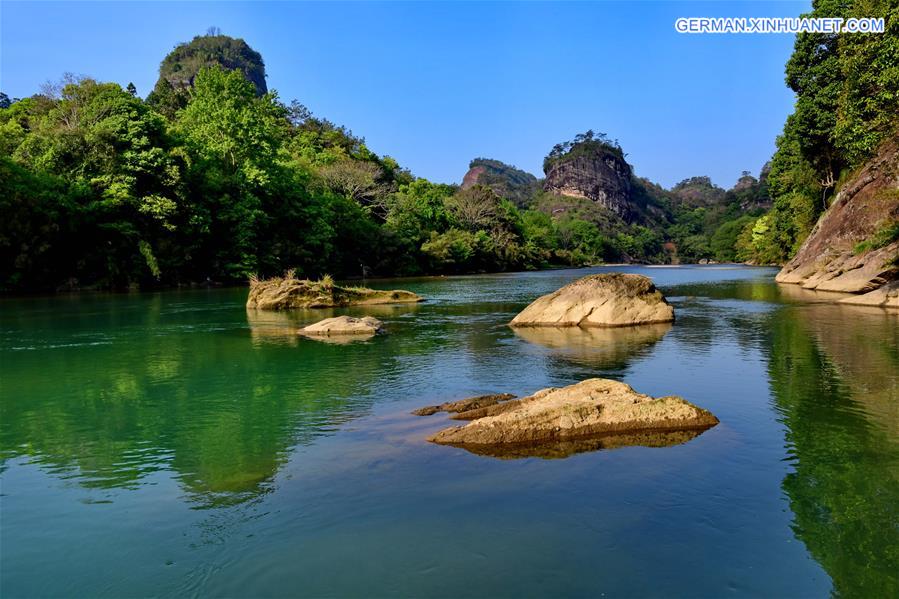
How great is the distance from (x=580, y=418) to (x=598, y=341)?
10.2 metres

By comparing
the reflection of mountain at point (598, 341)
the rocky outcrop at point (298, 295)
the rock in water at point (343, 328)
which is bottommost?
the reflection of mountain at point (598, 341)

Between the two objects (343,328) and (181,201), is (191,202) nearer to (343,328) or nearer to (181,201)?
(181,201)

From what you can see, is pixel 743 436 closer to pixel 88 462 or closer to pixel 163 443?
pixel 163 443

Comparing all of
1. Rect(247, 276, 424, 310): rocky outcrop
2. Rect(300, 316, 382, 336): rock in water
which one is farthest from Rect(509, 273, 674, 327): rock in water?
Rect(247, 276, 424, 310): rocky outcrop

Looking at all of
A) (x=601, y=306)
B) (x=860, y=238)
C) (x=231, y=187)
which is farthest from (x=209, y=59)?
(x=601, y=306)

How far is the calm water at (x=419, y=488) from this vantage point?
538 cm

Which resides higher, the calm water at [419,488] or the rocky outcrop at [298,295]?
the rocky outcrop at [298,295]

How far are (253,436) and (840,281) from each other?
34.6 metres

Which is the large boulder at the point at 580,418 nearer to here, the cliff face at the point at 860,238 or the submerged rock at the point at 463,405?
the submerged rock at the point at 463,405

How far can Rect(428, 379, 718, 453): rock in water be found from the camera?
8.75 meters

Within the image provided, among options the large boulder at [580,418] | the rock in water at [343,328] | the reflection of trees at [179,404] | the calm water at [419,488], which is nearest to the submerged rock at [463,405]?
the calm water at [419,488]

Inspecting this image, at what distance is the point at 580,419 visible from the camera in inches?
354

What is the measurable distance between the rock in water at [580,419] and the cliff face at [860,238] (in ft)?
78.1

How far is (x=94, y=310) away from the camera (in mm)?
31141
